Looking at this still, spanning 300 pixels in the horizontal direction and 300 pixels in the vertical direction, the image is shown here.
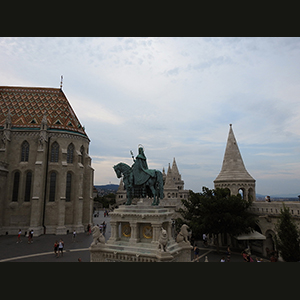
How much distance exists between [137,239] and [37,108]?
29.4 m

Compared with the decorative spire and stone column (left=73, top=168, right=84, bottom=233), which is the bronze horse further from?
the decorative spire

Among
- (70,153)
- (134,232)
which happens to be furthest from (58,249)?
(70,153)

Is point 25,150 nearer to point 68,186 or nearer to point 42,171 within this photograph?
point 42,171

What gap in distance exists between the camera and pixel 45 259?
1717 cm

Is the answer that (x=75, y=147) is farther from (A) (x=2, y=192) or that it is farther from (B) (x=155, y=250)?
(B) (x=155, y=250)

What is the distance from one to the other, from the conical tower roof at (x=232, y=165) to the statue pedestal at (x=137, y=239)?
53.4 feet

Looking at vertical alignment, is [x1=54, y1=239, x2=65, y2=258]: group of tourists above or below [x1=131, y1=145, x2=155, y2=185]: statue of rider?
below

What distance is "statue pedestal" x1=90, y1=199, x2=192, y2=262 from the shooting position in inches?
432

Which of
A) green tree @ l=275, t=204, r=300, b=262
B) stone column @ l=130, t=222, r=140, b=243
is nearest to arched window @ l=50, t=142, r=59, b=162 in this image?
stone column @ l=130, t=222, r=140, b=243

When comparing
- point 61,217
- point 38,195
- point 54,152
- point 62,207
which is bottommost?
point 61,217

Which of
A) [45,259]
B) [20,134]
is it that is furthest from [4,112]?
[45,259]

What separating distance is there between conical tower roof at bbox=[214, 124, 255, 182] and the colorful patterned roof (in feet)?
67.9

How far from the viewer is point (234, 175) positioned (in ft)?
87.4

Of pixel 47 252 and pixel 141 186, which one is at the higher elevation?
pixel 141 186
